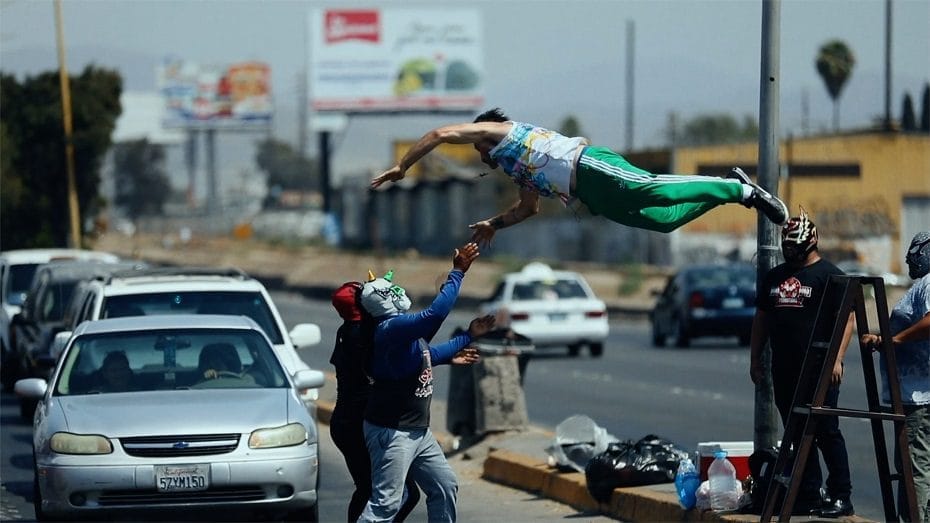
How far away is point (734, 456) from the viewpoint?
9.85 metres

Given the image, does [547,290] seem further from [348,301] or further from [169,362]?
[348,301]

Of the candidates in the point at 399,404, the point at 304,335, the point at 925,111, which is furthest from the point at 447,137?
the point at 925,111

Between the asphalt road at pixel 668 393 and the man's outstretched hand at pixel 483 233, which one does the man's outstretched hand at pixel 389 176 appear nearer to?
the man's outstretched hand at pixel 483 233

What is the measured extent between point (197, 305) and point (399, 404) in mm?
6745

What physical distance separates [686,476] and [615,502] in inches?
53.0

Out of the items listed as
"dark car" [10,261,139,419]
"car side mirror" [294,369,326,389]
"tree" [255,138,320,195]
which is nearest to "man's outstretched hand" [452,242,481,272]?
"car side mirror" [294,369,326,389]

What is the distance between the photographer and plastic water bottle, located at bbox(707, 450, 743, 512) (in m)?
9.28

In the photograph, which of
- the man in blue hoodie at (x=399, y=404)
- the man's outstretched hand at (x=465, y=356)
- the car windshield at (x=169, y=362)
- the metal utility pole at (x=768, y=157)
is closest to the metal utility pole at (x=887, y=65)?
the car windshield at (x=169, y=362)

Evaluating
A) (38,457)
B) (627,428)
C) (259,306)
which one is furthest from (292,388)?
(627,428)

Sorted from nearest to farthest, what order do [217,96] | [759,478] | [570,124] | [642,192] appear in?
[642,192] < [759,478] < [217,96] < [570,124]

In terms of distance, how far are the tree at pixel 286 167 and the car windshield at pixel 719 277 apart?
144 meters

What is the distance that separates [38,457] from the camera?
1013cm

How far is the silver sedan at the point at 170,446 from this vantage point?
986 cm

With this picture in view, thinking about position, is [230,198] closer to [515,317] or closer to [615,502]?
[515,317]
